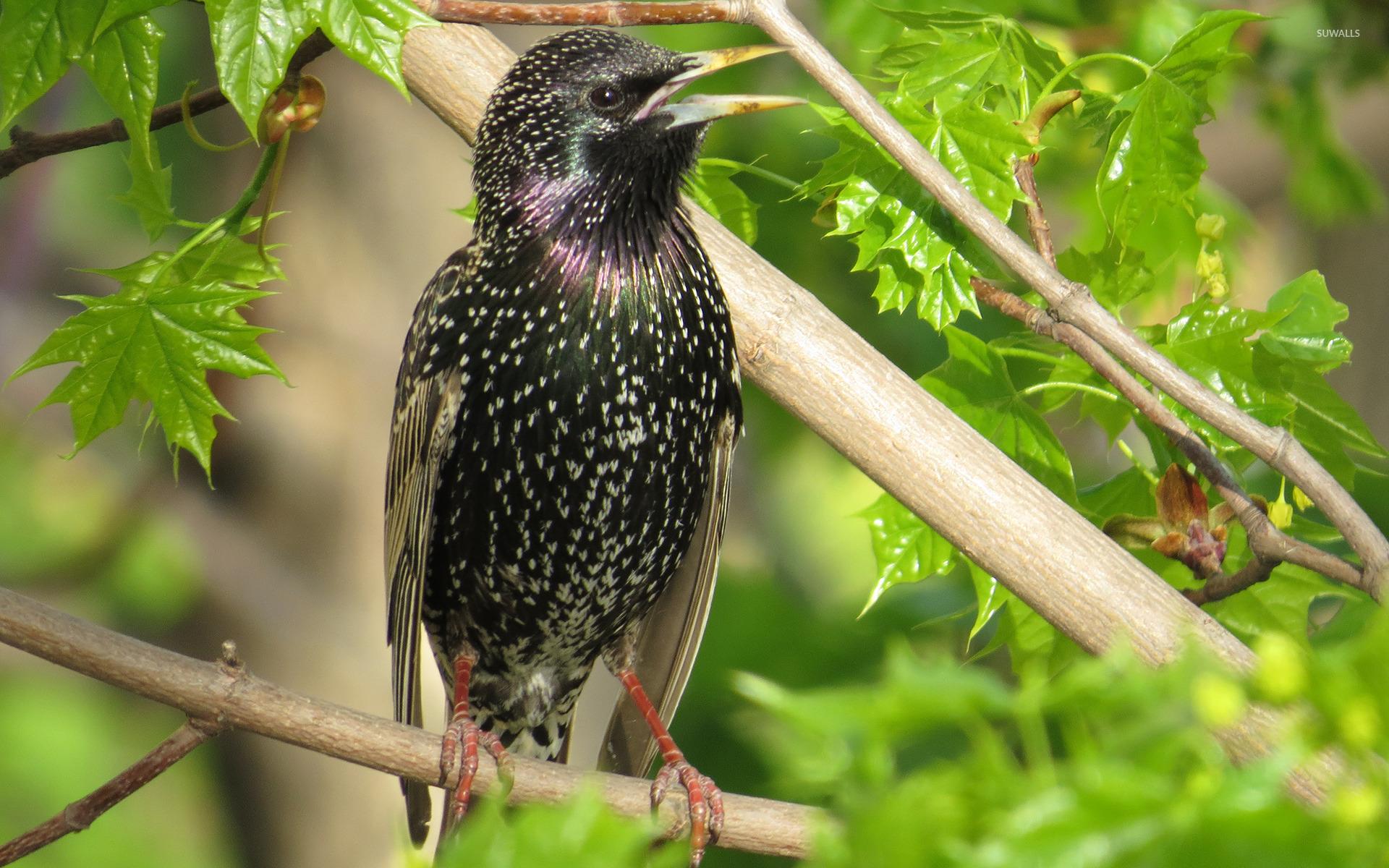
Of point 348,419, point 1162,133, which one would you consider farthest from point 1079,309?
point 348,419

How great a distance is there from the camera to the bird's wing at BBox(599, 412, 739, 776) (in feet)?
10.1

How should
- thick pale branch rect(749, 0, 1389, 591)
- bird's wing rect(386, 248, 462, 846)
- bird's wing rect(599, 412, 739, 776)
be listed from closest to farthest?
thick pale branch rect(749, 0, 1389, 591), bird's wing rect(386, 248, 462, 846), bird's wing rect(599, 412, 739, 776)

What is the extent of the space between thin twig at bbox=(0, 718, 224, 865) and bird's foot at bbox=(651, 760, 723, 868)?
0.71 metres

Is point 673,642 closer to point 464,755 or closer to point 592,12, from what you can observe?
point 464,755

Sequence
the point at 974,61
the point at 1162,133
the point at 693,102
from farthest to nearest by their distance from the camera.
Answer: the point at 693,102
the point at 974,61
the point at 1162,133

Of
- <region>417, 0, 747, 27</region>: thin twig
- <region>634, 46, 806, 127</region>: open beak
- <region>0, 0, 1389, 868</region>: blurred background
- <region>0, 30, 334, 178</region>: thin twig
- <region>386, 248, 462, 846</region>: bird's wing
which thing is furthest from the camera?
<region>0, 0, 1389, 868</region>: blurred background

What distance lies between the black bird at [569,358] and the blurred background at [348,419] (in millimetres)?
1280

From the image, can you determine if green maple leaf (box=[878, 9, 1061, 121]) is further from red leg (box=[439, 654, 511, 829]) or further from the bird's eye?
red leg (box=[439, 654, 511, 829])

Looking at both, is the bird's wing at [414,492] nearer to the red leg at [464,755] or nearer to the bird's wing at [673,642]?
the red leg at [464,755]

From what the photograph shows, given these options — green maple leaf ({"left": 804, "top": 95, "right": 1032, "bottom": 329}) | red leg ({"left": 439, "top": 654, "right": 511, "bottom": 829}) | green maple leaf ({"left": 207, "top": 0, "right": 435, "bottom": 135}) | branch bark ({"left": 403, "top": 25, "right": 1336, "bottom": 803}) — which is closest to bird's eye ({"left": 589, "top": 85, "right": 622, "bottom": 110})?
branch bark ({"left": 403, "top": 25, "right": 1336, "bottom": 803})

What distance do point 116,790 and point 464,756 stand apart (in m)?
0.57

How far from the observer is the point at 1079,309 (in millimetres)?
2049

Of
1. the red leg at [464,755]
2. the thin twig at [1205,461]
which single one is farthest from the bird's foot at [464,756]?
the thin twig at [1205,461]

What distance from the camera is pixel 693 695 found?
435cm
